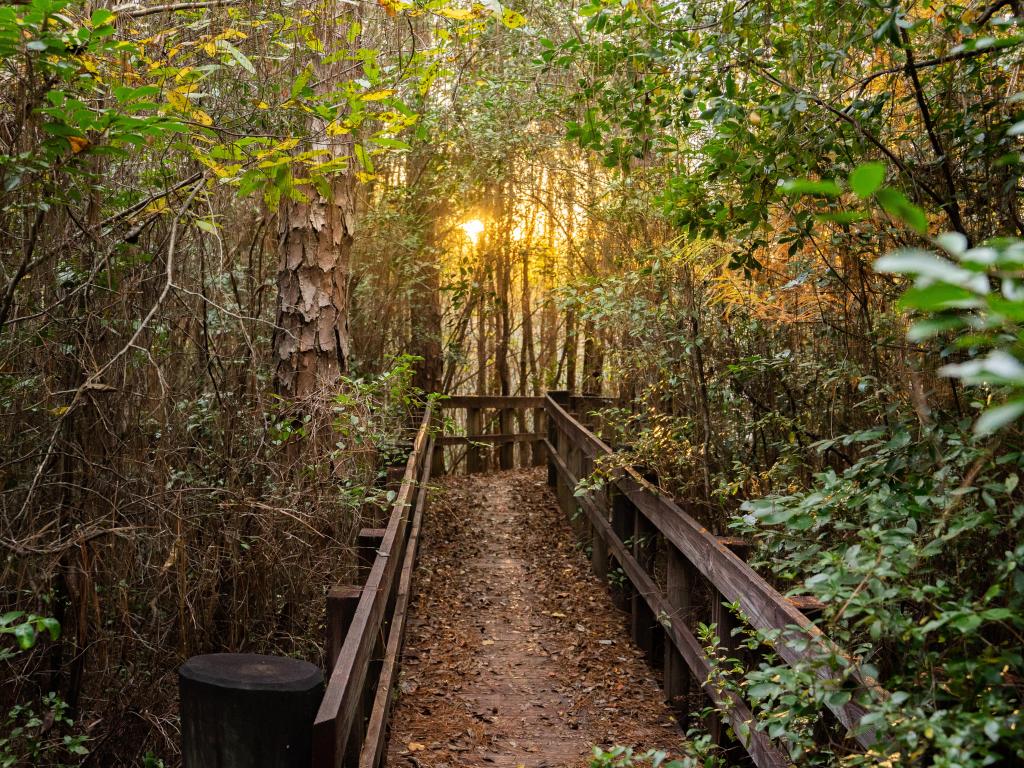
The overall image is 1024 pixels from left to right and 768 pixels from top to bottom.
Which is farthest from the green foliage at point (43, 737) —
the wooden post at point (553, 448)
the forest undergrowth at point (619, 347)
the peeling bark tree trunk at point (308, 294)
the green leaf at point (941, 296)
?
the wooden post at point (553, 448)

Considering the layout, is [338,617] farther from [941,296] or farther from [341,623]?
[941,296]

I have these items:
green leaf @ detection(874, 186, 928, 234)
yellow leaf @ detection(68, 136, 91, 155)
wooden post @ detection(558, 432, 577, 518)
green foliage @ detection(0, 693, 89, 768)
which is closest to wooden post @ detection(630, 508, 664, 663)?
wooden post @ detection(558, 432, 577, 518)

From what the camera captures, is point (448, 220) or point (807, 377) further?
point (448, 220)

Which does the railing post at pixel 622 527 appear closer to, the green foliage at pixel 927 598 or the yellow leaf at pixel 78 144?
the green foliage at pixel 927 598

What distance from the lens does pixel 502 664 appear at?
6.41 meters

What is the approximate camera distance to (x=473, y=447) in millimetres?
15070

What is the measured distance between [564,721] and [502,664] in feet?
3.35

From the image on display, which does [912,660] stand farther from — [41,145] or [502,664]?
[502,664]

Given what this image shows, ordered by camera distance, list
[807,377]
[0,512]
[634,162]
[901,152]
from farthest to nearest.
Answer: [634,162] → [807,377] → [0,512] → [901,152]

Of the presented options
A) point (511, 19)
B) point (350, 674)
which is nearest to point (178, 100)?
point (511, 19)

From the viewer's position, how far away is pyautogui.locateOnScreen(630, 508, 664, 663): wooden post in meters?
6.43

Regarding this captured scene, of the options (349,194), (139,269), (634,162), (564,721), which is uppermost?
(634,162)

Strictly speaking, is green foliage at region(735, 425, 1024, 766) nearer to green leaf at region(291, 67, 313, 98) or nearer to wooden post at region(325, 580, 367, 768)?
wooden post at region(325, 580, 367, 768)

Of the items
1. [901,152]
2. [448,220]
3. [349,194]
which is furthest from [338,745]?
[448,220]
